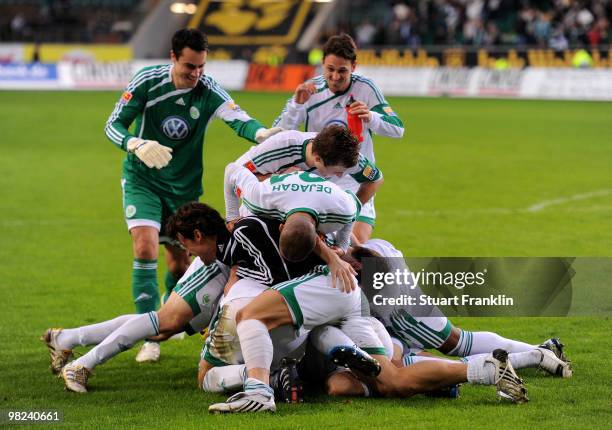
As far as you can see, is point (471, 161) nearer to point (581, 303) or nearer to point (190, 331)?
point (581, 303)

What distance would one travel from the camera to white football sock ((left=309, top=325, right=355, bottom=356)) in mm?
5871

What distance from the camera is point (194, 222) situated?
6199 mm

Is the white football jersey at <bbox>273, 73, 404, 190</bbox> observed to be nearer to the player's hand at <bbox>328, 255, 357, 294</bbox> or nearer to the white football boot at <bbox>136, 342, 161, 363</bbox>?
Answer: the white football boot at <bbox>136, 342, 161, 363</bbox>

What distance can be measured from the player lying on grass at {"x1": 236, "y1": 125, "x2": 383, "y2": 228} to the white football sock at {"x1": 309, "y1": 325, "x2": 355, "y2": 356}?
955 mm

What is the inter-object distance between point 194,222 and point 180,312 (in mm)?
614

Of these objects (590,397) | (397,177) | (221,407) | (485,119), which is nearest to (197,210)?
(221,407)

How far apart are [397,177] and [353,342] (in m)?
11.2

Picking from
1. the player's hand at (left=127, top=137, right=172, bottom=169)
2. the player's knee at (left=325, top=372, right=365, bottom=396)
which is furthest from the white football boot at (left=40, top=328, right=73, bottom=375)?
the player's knee at (left=325, top=372, right=365, bottom=396)

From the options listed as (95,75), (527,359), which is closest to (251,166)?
(527,359)

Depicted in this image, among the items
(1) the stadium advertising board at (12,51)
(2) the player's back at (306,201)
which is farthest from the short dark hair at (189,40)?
(1) the stadium advertising board at (12,51)

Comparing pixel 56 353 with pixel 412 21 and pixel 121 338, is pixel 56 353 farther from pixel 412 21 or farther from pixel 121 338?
pixel 412 21

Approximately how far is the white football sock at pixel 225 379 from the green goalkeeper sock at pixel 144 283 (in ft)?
5.23

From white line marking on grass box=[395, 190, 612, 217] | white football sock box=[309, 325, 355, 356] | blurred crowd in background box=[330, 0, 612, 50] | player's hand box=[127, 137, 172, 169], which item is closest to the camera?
white football sock box=[309, 325, 355, 356]

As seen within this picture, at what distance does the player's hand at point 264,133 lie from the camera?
294 inches
